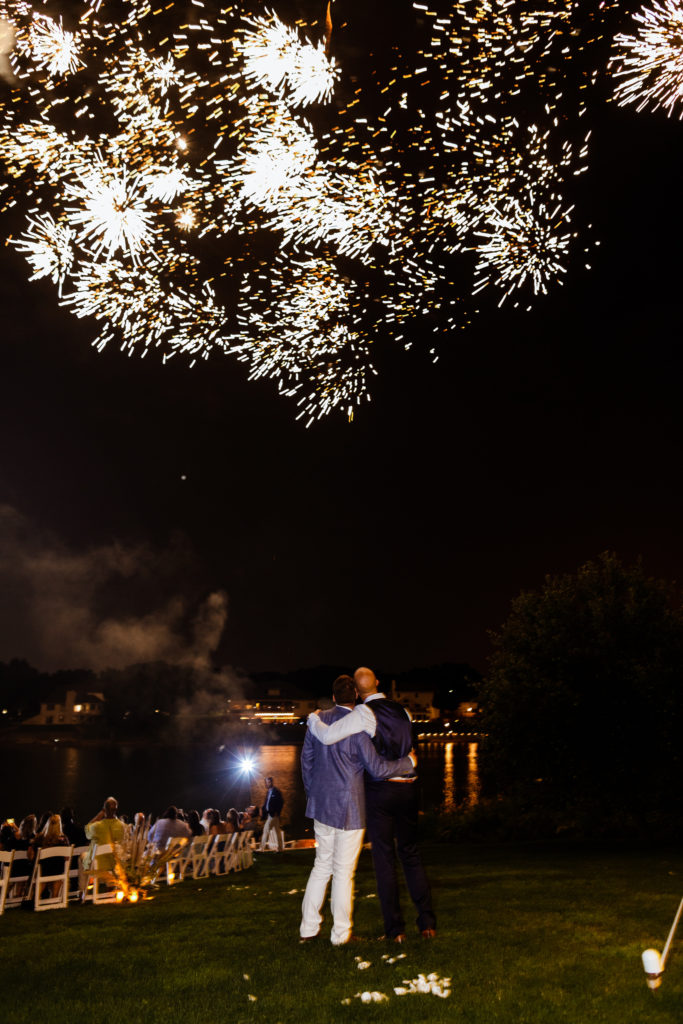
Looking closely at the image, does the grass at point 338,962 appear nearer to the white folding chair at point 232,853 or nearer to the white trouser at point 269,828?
the white folding chair at point 232,853

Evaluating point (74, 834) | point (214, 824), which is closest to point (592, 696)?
point (214, 824)

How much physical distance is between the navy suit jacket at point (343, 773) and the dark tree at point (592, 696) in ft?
68.8

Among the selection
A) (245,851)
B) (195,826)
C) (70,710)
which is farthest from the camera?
(70,710)

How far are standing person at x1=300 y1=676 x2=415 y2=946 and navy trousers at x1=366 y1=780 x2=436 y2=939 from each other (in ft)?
0.50

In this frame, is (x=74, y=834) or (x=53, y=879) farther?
(x=74, y=834)

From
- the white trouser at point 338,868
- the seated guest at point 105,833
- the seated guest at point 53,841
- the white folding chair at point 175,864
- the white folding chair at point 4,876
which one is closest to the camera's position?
the white trouser at point 338,868

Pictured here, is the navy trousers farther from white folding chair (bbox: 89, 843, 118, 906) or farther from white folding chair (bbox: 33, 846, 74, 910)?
white folding chair (bbox: 33, 846, 74, 910)

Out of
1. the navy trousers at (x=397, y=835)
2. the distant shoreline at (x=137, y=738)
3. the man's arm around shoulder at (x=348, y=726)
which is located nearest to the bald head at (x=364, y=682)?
the man's arm around shoulder at (x=348, y=726)

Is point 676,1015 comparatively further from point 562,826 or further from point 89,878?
point 562,826

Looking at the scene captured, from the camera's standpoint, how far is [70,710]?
17362 cm

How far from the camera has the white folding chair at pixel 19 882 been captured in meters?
12.8

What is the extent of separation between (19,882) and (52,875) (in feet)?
3.78

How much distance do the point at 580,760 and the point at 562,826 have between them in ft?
11.3

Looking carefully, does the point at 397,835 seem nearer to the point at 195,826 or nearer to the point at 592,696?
the point at 195,826
